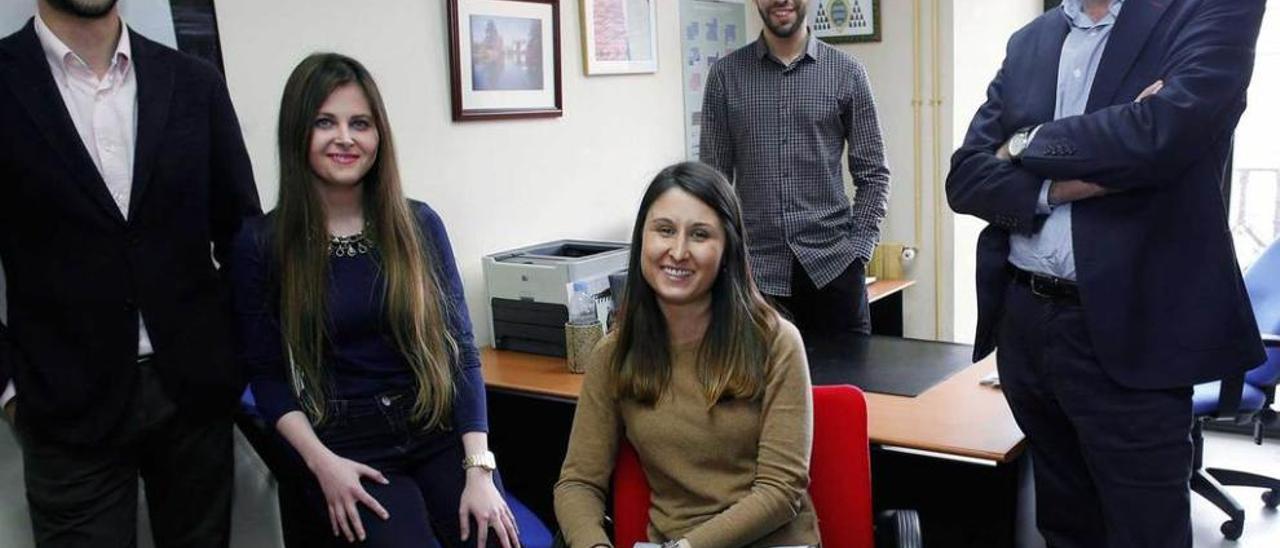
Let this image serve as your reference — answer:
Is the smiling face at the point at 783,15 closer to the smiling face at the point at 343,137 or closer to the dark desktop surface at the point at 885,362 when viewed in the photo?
the dark desktop surface at the point at 885,362

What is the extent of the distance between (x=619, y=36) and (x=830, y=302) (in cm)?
110

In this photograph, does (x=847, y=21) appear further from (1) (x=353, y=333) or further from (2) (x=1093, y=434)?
(1) (x=353, y=333)

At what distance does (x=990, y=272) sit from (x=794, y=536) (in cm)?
62

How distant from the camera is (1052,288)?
1.86 meters

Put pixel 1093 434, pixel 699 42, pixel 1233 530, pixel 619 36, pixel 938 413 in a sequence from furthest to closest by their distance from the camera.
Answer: pixel 699 42 < pixel 619 36 < pixel 1233 530 < pixel 938 413 < pixel 1093 434

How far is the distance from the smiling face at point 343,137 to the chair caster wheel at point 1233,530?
2710 mm

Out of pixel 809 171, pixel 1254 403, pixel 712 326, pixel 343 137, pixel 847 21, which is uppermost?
pixel 847 21

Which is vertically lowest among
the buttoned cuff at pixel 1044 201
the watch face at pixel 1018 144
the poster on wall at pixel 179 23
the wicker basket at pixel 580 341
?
the wicker basket at pixel 580 341

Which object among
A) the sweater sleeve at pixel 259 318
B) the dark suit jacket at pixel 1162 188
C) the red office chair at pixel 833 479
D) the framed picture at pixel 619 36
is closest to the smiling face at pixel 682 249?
the red office chair at pixel 833 479

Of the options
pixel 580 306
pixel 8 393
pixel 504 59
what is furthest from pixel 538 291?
pixel 8 393

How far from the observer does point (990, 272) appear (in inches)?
78.8

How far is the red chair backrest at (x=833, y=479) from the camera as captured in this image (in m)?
1.87

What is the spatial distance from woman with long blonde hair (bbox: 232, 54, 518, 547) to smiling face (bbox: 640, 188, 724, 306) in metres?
0.47

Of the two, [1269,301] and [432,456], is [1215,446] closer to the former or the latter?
[1269,301]
